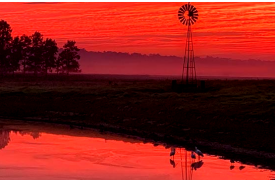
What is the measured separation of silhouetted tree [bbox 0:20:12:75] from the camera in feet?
507

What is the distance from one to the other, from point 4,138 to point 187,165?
56.2 ft

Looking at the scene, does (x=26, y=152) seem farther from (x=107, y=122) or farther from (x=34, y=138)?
(x=107, y=122)

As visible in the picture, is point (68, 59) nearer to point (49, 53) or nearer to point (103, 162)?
point (49, 53)

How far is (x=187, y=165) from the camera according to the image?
2905 centimetres

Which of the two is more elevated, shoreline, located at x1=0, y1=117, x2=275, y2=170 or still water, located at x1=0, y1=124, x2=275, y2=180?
shoreline, located at x1=0, y1=117, x2=275, y2=170

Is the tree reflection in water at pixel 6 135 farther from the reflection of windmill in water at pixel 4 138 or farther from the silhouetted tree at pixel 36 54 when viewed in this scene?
the silhouetted tree at pixel 36 54

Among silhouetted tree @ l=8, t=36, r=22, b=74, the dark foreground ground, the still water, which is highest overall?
silhouetted tree @ l=8, t=36, r=22, b=74

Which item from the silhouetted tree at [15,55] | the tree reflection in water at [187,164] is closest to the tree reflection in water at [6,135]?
the tree reflection in water at [187,164]

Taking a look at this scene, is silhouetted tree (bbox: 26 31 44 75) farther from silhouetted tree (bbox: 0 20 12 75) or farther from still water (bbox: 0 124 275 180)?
still water (bbox: 0 124 275 180)

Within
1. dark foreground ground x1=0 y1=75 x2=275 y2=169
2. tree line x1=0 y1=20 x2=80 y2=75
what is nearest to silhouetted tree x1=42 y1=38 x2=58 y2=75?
tree line x1=0 y1=20 x2=80 y2=75

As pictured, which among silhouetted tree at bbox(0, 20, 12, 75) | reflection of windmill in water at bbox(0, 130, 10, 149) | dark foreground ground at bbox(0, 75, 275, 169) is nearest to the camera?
dark foreground ground at bbox(0, 75, 275, 169)

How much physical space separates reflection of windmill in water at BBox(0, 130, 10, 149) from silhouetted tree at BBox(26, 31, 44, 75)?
122m

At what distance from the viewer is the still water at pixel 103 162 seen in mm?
25516

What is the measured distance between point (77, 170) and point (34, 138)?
14000 millimetres
